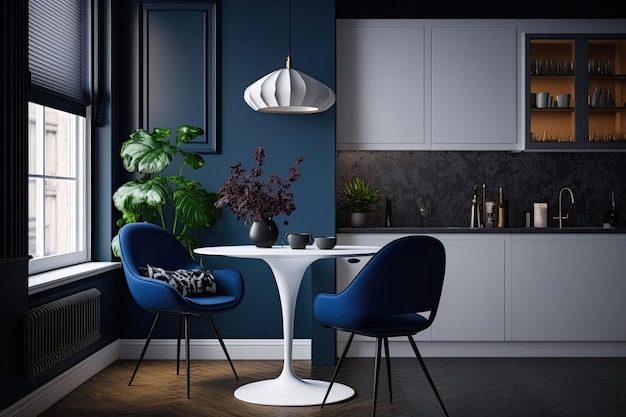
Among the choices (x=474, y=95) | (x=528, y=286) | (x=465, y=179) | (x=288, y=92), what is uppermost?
(x=474, y=95)

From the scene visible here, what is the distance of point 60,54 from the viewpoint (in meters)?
4.88

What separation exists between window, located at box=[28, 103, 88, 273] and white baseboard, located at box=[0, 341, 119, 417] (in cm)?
63

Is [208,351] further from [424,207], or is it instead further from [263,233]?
[424,207]

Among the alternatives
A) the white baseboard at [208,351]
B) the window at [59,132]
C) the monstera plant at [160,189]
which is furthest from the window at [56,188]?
the white baseboard at [208,351]

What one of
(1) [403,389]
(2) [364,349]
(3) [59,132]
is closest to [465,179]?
(2) [364,349]

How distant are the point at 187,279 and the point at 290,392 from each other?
98 centimetres

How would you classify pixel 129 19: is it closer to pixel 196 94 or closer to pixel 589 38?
pixel 196 94

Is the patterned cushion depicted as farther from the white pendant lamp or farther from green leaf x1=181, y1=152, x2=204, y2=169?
the white pendant lamp

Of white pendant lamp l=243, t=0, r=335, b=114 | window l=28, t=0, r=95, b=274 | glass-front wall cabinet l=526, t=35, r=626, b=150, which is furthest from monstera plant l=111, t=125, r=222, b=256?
glass-front wall cabinet l=526, t=35, r=626, b=150

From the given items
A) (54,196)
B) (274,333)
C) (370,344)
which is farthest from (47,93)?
(370,344)

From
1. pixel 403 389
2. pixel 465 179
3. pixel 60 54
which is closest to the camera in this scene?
pixel 403 389

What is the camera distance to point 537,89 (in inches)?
233

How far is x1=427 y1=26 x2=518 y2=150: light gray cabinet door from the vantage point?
591cm

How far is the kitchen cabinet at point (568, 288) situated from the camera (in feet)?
18.8
